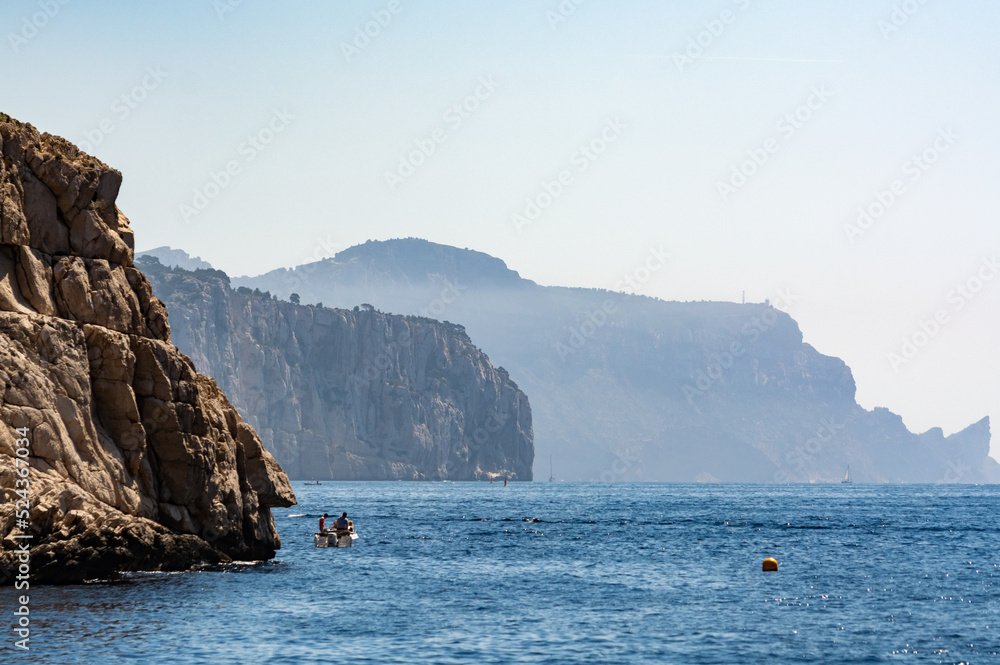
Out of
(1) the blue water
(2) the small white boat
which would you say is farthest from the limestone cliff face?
(2) the small white boat

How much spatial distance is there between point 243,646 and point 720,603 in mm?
20100

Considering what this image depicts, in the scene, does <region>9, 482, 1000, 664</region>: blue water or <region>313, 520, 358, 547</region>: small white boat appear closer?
<region>9, 482, 1000, 664</region>: blue water

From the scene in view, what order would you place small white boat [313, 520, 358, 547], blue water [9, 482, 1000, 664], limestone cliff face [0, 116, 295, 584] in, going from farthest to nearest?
small white boat [313, 520, 358, 547]
limestone cliff face [0, 116, 295, 584]
blue water [9, 482, 1000, 664]

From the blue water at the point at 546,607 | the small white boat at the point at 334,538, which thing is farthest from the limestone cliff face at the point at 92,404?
the small white boat at the point at 334,538

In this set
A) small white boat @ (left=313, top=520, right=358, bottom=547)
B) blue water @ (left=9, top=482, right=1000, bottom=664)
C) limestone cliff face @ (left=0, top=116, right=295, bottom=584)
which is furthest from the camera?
small white boat @ (left=313, top=520, right=358, bottom=547)

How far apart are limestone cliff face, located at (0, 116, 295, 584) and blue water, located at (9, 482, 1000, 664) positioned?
6.42 feet

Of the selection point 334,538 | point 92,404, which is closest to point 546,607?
point 92,404

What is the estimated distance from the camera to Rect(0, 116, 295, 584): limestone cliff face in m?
39.5

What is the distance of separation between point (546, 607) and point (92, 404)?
2023 centimetres

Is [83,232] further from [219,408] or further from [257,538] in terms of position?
[257,538]

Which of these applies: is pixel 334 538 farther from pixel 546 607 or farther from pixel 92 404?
pixel 546 607

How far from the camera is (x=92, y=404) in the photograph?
43812 mm

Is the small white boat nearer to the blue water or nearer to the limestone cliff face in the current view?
the blue water

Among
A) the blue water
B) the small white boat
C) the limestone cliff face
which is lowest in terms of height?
the blue water
